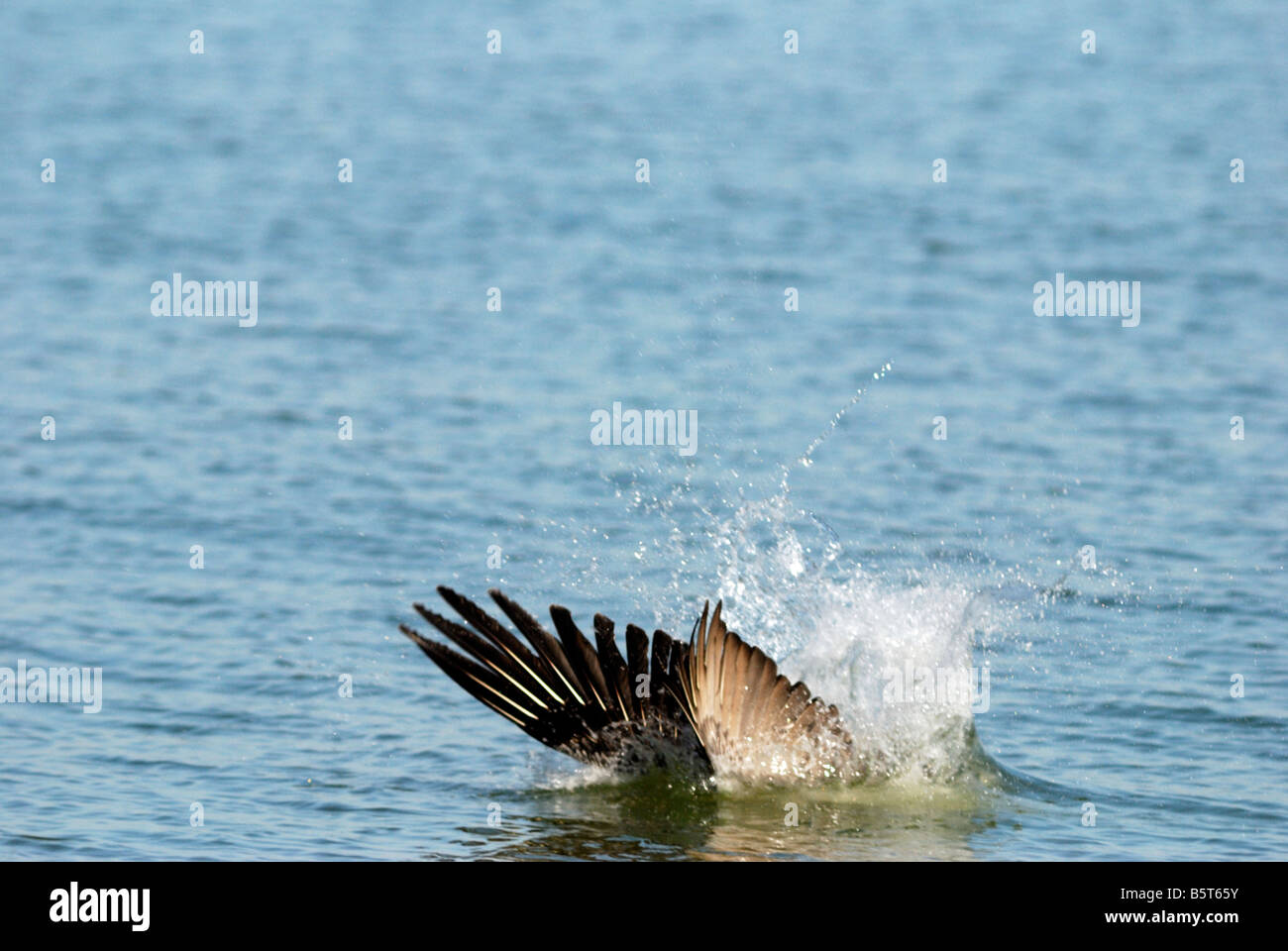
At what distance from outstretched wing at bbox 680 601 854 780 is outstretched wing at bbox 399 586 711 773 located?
0.10 metres

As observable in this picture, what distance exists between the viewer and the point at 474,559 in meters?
12.9

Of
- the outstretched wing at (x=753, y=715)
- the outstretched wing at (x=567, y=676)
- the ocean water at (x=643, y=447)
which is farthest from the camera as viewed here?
the ocean water at (x=643, y=447)

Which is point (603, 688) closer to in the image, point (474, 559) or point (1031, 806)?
point (1031, 806)

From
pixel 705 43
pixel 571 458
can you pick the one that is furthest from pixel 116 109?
pixel 571 458

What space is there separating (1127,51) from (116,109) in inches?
640

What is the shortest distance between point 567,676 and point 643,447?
694 cm

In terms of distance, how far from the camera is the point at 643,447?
50.2 feet

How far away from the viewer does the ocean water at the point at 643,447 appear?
9547mm

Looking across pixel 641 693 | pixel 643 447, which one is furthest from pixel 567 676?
pixel 643 447

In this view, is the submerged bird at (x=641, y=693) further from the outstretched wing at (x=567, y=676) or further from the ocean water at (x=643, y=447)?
the ocean water at (x=643, y=447)

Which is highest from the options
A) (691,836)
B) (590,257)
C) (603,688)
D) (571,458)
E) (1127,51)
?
(1127,51)

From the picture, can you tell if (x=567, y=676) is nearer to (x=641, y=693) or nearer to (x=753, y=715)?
(x=641, y=693)

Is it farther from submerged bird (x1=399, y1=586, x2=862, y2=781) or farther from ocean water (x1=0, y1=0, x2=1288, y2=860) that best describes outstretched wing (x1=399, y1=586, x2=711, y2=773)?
ocean water (x1=0, y1=0, x2=1288, y2=860)

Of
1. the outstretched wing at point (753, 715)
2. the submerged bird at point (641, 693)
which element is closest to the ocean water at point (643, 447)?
the outstretched wing at point (753, 715)
